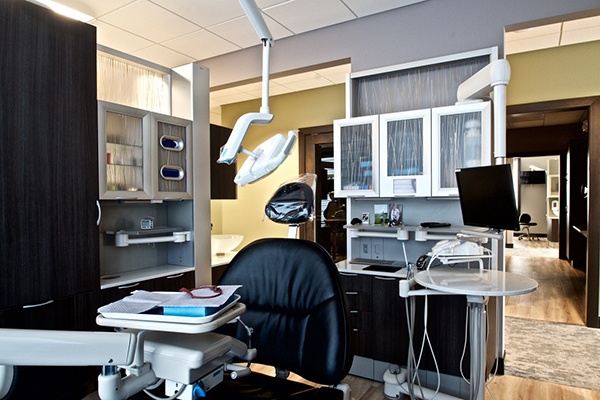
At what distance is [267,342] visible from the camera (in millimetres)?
1561

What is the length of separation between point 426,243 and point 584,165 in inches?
201

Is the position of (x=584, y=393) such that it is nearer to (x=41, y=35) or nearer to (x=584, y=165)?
(x=41, y=35)

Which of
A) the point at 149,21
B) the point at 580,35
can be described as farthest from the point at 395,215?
the point at 149,21

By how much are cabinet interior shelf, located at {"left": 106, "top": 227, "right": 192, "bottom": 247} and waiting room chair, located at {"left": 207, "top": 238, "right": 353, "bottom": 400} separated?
157 cm

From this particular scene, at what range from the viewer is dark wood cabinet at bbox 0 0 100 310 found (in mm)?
2172

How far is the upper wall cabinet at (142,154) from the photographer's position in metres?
2.74

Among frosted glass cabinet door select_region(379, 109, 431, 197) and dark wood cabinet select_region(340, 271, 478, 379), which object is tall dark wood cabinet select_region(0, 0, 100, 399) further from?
frosted glass cabinet door select_region(379, 109, 431, 197)

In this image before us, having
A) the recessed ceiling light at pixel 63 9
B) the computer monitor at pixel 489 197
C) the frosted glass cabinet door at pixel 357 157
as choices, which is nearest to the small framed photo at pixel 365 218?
the frosted glass cabinet door at pixel 357 157

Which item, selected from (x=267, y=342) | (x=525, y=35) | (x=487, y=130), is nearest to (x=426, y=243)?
(x=487, y=130)

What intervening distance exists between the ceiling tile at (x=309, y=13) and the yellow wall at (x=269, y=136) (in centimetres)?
161

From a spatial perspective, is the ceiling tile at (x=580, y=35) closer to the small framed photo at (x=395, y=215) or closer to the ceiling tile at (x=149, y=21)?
the small framed photo at (x=395, y=215)

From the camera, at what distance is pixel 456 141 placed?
2.84m

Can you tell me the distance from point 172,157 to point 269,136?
8.34 ft

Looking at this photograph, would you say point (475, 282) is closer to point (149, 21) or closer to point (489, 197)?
point (489, 197)
